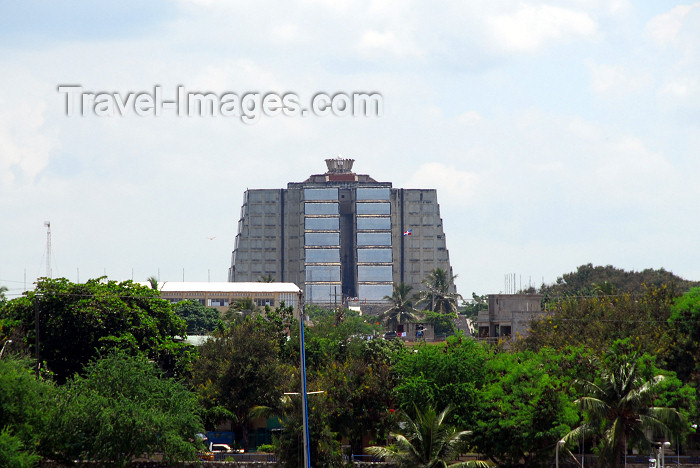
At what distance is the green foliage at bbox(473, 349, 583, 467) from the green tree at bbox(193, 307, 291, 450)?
14942 mm

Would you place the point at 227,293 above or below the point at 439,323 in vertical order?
above

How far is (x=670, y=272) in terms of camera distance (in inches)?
6270

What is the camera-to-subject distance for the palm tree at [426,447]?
46.8 meters

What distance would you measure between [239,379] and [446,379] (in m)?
15.1

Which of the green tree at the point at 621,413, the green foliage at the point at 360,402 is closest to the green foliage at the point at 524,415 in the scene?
the green tree at the point at 621,413

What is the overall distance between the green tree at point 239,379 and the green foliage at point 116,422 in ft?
33.8

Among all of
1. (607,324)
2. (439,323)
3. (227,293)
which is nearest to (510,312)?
(607,324)

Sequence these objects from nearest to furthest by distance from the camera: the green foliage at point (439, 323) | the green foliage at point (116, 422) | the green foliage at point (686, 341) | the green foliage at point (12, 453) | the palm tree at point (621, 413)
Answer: the green foliage at point (12, 453) → the palm tree at point (621, 413) → the green foliage at point (116, 422) → the green foliage at point (686, 341) → the green foliage at point (439, 323)

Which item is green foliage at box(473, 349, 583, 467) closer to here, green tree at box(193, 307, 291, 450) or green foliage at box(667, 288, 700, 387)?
green foliage at box(667, 288, 700, 387)

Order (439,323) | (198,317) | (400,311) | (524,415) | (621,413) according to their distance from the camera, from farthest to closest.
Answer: (439,323), (400,311), (198,317), (524,415), (621,413)

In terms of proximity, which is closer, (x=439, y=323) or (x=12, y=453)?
(x=12, y=453)

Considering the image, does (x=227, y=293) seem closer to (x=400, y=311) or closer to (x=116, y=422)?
(x=400, y=311)

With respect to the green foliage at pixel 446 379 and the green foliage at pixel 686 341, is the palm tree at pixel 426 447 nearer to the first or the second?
the green foliage at pixel 446 379

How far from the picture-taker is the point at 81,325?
205 feet
